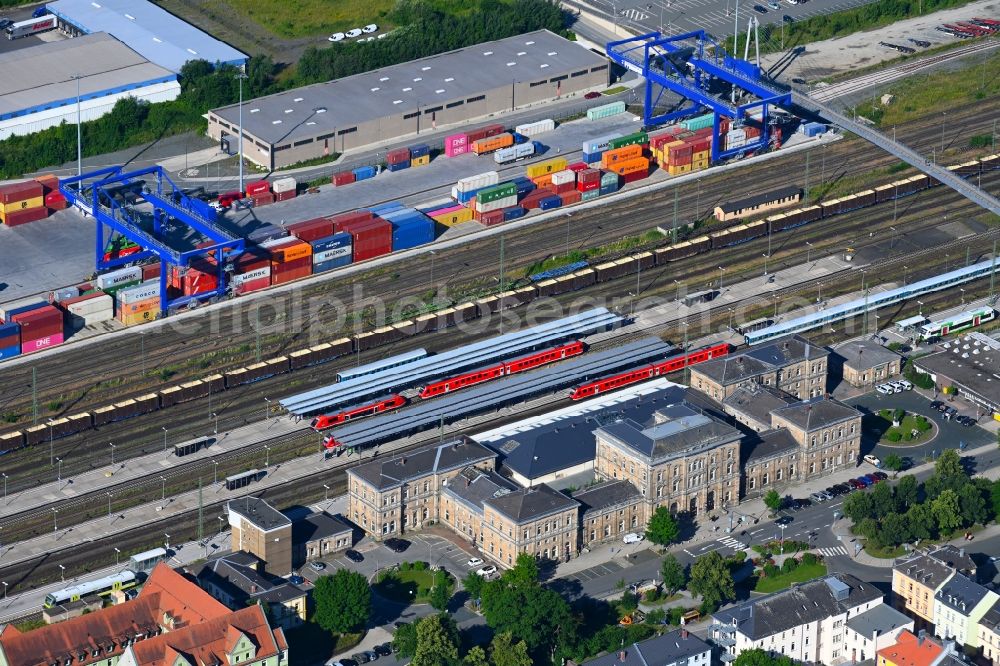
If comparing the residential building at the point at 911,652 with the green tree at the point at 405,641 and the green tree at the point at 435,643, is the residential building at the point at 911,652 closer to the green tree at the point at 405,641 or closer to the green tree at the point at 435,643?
the green tree at the point at 435,643

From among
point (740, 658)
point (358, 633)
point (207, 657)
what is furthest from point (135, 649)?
point (740, 658)

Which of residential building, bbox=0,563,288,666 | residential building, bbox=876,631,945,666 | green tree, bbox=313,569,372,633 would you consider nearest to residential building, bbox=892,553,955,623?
residential building, bbox=876,631,945,666

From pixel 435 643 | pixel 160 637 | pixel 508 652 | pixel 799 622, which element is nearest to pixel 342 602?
pixel 435 643

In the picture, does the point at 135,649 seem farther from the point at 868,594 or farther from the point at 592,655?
the point at 868,594

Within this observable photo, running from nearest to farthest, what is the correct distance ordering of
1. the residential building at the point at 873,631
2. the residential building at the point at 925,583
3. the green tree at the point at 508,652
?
1. the green tree at the point at 508,652
2. the residential building at the point at 873,631
3. the residential building at the point at 925,583

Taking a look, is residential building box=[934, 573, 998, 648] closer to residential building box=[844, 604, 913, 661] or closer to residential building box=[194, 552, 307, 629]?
residential building box=[844, 604, 913, 661]

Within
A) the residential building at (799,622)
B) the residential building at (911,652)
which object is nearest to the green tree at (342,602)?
the residential building at (799,622)

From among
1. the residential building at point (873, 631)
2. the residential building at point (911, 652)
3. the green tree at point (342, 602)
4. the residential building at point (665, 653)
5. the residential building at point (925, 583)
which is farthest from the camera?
the residential building at point (925, 583)
